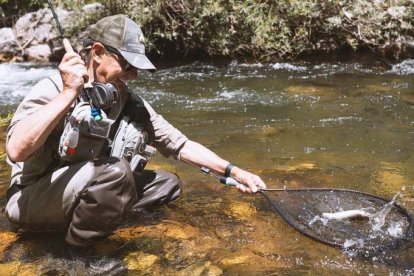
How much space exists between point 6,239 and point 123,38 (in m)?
1.75

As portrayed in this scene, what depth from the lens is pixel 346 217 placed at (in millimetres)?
3703

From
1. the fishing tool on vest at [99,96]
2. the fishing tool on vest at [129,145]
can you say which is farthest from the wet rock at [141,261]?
the fishing tool on vest at [99,96]

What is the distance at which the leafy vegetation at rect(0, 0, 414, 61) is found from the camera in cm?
1111

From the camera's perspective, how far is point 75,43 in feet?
42.1

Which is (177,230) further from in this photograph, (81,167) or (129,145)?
(81,167)

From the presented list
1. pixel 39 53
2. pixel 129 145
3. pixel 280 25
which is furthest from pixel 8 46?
pixel 129 145

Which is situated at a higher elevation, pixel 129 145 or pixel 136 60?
pixel 136 60

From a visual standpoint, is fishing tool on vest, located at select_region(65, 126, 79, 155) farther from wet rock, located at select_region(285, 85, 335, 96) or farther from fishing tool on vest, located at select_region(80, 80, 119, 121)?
wet rock, located at select_region(285, 85, 335, 96)

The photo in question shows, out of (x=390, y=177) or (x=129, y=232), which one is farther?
(x=390, y=177)

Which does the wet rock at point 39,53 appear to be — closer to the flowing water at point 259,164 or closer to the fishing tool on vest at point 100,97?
the flowing water at point 259,164

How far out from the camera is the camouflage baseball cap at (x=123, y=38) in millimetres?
3094

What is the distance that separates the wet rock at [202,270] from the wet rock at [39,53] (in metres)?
11.4

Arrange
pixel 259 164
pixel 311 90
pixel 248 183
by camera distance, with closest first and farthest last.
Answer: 1. pixel 248 183
2. pixel 259 164
3. pixel 311 90

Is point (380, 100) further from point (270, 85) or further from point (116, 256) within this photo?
point (116, 256)
